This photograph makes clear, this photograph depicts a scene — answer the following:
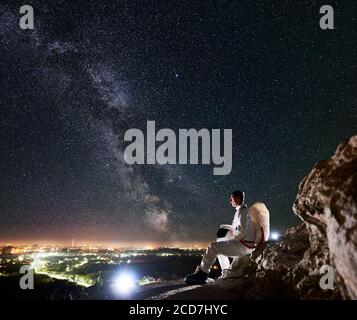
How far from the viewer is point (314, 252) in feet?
22.4

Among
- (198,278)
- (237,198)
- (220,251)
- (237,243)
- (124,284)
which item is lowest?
(124,284)

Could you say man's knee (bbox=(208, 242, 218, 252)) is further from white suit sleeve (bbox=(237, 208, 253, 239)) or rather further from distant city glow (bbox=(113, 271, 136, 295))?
distant city glow (bbox=(113, 271, 136, 295))

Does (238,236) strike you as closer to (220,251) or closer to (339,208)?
(220,251)

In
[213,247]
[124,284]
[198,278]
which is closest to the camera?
[198,278]

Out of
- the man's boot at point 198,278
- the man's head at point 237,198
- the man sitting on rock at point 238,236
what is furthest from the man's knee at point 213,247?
the man's head at point 237,198

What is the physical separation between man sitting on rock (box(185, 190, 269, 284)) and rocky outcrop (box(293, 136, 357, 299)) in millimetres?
2005

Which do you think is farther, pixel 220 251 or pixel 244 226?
pixel 244 226

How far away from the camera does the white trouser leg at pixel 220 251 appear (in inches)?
305

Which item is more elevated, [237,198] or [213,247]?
[237,198]

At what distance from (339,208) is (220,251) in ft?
14.1

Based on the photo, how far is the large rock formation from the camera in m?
4.06

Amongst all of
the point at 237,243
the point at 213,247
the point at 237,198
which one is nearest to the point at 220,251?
the point at 213,247

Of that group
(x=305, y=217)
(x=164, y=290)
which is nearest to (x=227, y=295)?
Result: (x=164, y=290)

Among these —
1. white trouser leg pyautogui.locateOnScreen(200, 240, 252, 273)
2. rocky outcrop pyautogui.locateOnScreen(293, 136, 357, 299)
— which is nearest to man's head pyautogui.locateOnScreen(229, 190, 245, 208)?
white trouser leg pyautogui.locateOnScreen(200, 240, 252, 273)
